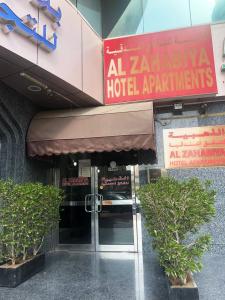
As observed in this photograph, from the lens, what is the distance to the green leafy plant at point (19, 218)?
14.2 ft

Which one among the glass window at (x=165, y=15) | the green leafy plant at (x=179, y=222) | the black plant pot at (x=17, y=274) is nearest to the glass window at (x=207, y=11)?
the glass window at (x=165, y=15)

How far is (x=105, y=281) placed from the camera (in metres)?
4.41

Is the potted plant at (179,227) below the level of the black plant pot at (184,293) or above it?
above

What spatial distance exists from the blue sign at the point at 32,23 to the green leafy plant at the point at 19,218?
2.31m

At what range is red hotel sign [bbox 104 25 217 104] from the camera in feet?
19.7

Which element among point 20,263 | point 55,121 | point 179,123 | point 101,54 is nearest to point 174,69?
point 179,123

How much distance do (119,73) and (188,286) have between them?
4659mm

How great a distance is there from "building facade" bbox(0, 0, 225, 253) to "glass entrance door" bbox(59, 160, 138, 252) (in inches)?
1.0

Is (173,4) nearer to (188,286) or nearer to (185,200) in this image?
(185,200)

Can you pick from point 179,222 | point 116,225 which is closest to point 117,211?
point 116,225

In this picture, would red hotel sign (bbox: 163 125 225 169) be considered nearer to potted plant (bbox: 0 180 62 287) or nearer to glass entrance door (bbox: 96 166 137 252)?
glass entrance door (bbox: 96 166 137 252)

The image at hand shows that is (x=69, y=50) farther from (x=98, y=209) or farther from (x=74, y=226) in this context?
(x=74, y=226)

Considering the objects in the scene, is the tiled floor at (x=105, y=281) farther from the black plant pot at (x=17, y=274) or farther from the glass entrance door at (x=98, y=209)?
the glass entrance door at (x=98, y=209)

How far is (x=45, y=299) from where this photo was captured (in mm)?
3746
